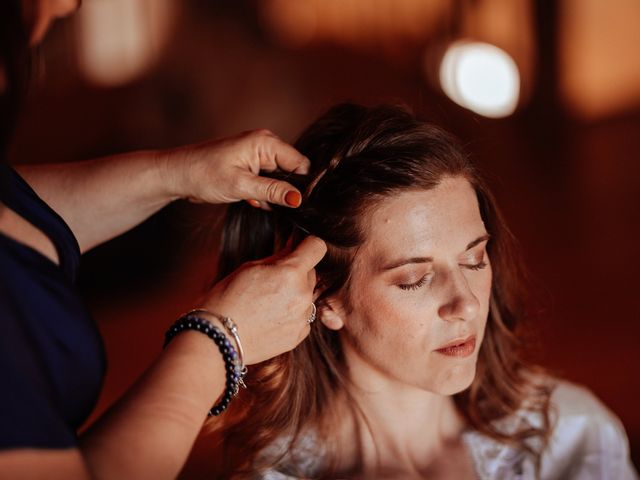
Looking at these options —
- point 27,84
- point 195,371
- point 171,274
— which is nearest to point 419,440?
point 195,371

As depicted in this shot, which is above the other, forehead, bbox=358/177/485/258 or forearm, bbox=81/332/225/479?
forehead, bbox=358/177/485/258

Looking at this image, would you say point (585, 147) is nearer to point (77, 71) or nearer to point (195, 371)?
point (77, 71)

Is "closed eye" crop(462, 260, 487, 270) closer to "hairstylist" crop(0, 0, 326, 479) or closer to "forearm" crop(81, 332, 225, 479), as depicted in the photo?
"hairstylist" crop(0, 0, 326, 479)

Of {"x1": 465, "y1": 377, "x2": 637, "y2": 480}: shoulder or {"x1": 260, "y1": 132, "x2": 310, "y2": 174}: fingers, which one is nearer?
{"x1": 260, "y1": 132, "x2": 310, "y2": 174}: fingers

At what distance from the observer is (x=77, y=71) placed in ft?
21.1

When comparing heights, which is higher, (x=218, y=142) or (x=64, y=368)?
(x=218, y=142)

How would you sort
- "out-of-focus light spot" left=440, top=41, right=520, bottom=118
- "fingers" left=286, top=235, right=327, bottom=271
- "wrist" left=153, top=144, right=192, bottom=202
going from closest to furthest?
"fingers" left=286, top=235, right=327, bottom=271, "wrist" left=153, top=144, right=192, bottom=202, "out-of-focus light spot" left=440, top=41, right=520, bottom=118

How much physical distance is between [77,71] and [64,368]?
19.0ft

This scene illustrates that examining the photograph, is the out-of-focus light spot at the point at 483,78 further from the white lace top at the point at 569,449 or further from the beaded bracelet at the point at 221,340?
the beaded bracelet at the point at 221,340

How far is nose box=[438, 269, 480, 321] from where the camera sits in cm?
145

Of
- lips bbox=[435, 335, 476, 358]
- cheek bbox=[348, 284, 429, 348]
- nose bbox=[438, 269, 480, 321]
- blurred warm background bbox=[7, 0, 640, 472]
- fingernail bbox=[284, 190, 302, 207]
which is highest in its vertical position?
fingernail bbox=[284, 190, 302, 207]

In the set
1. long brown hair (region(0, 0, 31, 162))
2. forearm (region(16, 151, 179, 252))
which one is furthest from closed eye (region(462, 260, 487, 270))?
long brown hair (region(0, 0, 31, 162))

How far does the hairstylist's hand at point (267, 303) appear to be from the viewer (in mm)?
1225

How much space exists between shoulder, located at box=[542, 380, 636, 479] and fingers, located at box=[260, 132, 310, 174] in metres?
0.86
